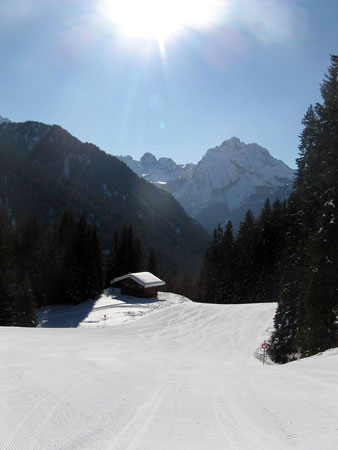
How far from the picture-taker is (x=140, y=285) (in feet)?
153

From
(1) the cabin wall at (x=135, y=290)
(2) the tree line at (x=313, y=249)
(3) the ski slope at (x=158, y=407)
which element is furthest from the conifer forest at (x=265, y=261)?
(1) the cabin wall at (x=135, y=290)

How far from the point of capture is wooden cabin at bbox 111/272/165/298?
152ft

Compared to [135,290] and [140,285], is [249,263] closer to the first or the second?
[140,285]

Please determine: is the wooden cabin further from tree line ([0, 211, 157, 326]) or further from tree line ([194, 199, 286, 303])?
tree line ([194, 199, 286, 303])

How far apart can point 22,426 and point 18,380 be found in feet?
8.96

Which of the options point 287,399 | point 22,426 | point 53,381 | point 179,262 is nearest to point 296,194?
point 287,399

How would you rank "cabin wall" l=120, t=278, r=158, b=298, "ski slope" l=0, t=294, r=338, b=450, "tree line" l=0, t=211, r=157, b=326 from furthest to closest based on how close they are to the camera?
"tree line" l=0, t=211, r=157, b=326, "cabin wall" l=120, t=278, r=158, b=298, "ski slope" l=0, t=294, r=338, b=450

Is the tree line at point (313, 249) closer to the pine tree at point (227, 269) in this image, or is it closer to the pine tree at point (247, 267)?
the pine tree at point (247, 267)

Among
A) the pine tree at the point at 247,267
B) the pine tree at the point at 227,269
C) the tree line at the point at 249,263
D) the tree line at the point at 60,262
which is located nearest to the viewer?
the tree line at the point at 249,263

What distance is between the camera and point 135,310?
36.8 metres

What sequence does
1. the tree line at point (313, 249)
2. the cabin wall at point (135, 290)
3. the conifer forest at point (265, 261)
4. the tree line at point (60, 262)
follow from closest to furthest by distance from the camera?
the tree line at point (313, 249) < the conifer forest at point (265, 261) < the cabin wall at point (135, 290) < the tree line at point (60, 262)

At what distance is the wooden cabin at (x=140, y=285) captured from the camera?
46.2 m

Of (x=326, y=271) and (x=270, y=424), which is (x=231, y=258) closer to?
(x=326, y=271)

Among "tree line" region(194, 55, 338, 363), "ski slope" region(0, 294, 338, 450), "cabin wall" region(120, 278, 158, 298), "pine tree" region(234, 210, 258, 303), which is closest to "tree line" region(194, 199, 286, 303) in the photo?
"pine tree" region(234, 210, 258, 303)
